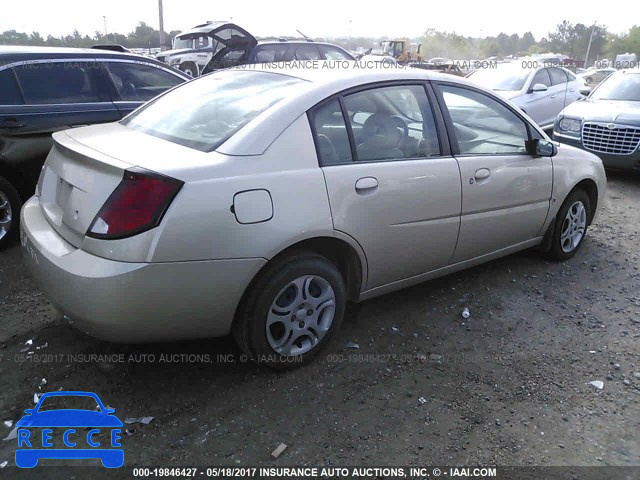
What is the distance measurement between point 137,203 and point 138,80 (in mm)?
3382

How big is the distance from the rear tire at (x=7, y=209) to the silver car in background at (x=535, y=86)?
26.4ft

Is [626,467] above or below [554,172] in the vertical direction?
below

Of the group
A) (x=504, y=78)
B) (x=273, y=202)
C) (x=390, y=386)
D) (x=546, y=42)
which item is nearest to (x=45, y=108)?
(x=273, y=202)

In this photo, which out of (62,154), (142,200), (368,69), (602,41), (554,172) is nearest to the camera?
(142,200)

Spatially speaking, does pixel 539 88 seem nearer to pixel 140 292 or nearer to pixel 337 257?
pixel 337 257

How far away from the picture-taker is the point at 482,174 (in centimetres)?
350

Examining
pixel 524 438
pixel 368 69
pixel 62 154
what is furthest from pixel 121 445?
pixel 368 69

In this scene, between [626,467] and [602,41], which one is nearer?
[626,467]

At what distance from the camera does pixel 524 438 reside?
2.50m

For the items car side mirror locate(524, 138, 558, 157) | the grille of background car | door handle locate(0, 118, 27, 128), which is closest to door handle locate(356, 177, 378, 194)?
car side mirror locate(524, 138, 558, 157)

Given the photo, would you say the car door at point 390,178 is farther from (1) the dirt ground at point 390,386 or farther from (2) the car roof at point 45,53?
(2) the car roof at point 45,53

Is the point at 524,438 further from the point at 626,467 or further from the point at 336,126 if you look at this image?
the point at 336,126

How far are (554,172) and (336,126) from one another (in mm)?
2110
